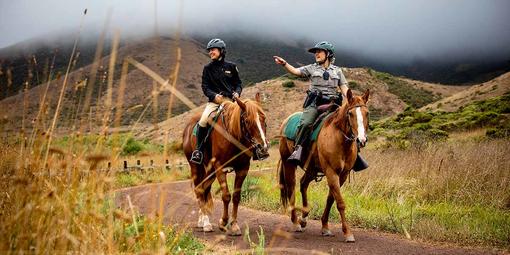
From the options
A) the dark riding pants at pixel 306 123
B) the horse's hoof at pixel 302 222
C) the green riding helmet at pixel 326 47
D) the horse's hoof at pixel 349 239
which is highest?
the green riding helmet at pixel 326 47

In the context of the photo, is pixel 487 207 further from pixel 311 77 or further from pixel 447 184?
pixel 311 77

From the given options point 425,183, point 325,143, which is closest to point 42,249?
point 325,143

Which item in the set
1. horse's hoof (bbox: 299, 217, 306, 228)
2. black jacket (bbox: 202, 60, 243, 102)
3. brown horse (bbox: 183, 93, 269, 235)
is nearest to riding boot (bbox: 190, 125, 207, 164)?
brown horse (bbox: 183, 93, 269, 235)

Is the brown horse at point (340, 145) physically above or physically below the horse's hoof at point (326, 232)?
above

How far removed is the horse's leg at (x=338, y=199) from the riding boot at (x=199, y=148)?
94.7 inches

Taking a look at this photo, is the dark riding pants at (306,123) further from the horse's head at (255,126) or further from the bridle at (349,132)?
the horse's head at (255,126)

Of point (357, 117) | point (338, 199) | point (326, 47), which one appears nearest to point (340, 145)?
point (357, 117)

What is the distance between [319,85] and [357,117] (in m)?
1.57

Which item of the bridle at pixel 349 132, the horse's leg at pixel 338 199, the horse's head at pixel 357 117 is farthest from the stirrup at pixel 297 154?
the horse's head at pixel 357 117

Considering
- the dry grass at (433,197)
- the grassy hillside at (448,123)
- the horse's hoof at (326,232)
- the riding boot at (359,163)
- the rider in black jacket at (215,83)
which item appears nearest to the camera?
the dry grass at (433,197)

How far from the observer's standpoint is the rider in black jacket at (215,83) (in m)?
8.38

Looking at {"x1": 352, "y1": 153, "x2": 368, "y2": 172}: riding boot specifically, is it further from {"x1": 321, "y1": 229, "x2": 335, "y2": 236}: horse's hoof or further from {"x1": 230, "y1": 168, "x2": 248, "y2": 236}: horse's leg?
{"x1": 230, "y1": 168, "x2": 248, "y2": 236}: horse's leg

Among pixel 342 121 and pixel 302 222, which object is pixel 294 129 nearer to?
pixel 342 121

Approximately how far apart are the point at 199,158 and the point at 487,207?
5.52 meters
